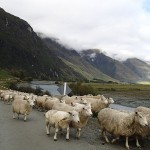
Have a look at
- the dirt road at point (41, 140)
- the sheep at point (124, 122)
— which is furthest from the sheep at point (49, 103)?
the sheep at point (124, 122)

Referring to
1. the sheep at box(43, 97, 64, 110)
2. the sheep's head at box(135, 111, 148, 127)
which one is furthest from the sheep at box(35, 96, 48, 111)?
the sheep's head at box(135, 111, 148, 127)

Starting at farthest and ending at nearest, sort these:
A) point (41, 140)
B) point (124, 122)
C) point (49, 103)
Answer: point (49, 103) → point (41, 140) → point (124, 122)

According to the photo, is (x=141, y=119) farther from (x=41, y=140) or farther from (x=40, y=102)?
(x=40, y=102)

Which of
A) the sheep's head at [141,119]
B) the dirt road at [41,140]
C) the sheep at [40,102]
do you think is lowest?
the dirt road at [41,140]

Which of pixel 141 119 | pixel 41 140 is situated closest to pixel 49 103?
pixel 41 140

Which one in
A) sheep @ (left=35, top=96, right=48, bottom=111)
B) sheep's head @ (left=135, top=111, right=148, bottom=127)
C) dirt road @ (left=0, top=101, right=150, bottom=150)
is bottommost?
dirt road @ (left=0, top=101, right=150, bottom=150)

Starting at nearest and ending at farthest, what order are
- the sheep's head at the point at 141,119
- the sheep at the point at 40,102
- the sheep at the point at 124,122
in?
the sheep's head at the point at 141,119
the sheep at the point at 124,122
the sheep at the point at 40,102

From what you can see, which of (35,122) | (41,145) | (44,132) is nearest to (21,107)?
(35,122)

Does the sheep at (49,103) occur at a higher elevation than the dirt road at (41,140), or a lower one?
higher

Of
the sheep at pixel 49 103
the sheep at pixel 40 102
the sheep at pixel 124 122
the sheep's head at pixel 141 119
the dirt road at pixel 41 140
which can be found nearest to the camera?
the sheep's head at pixel 141 119

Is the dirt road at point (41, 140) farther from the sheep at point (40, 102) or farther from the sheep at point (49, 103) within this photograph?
the sheep at point (40, 102)

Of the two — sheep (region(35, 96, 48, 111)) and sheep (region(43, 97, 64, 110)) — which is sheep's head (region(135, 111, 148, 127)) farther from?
sheep (region(35, 96, 48, 111))

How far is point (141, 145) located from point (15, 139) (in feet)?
22.1

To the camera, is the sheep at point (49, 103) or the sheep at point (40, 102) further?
the sheep at point (40, 102)
